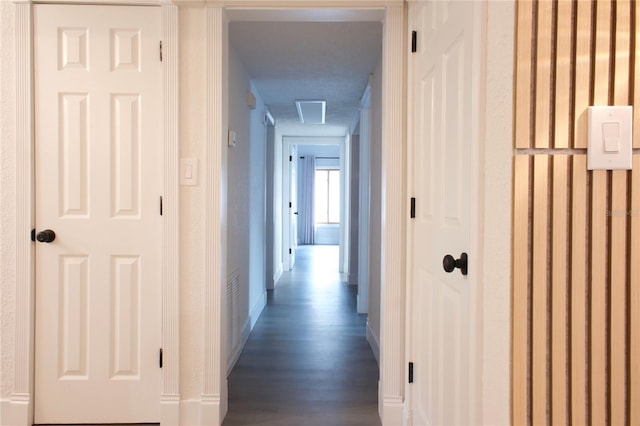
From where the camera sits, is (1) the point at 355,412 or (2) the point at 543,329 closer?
(2) the point at 543,329

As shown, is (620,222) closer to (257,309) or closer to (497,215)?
(497,215)

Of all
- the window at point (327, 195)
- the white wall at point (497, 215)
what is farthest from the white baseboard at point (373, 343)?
the window at point (327, 195)

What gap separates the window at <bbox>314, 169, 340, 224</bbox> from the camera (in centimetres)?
1215

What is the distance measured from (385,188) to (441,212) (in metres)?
0.62

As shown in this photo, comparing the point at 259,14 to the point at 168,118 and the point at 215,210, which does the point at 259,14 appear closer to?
the point at 168,118

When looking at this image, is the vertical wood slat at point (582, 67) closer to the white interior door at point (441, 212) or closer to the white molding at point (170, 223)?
the white interior door at point (441, 212)

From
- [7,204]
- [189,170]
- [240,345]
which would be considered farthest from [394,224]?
[7,204]

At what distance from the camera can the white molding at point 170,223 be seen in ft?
7.22

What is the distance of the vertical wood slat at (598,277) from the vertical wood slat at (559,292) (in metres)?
0.06

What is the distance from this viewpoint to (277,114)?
18.7 ft

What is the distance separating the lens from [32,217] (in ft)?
7.34

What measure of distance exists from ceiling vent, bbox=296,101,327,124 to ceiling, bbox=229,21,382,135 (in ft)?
0.43

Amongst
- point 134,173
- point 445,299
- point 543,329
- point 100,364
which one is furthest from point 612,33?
point 100,364

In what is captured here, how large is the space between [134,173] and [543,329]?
2.00 m
